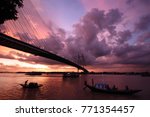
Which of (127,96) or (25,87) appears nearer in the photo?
(127,96)

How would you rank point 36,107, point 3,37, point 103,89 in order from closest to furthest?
point 36,107 → point 3,37 → point 103,89

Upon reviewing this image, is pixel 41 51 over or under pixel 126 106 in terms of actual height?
over

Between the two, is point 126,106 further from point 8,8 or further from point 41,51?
point 41,51

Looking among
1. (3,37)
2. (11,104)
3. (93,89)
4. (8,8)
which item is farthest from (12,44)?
(11,104)

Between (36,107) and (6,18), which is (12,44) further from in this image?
(36,107)

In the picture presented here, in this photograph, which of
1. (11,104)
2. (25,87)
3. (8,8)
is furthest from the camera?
(25,87)

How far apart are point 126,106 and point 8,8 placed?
8.61 meters

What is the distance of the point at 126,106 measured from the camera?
8.46 meters

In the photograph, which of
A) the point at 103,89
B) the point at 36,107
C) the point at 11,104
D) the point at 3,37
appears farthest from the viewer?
the point at 103,89

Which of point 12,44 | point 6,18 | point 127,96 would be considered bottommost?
point 127,96

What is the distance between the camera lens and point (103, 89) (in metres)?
28.7

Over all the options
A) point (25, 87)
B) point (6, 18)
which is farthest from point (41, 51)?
point (6, 18)

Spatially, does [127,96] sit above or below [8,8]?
below

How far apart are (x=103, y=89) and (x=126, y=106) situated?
67.4 ft
